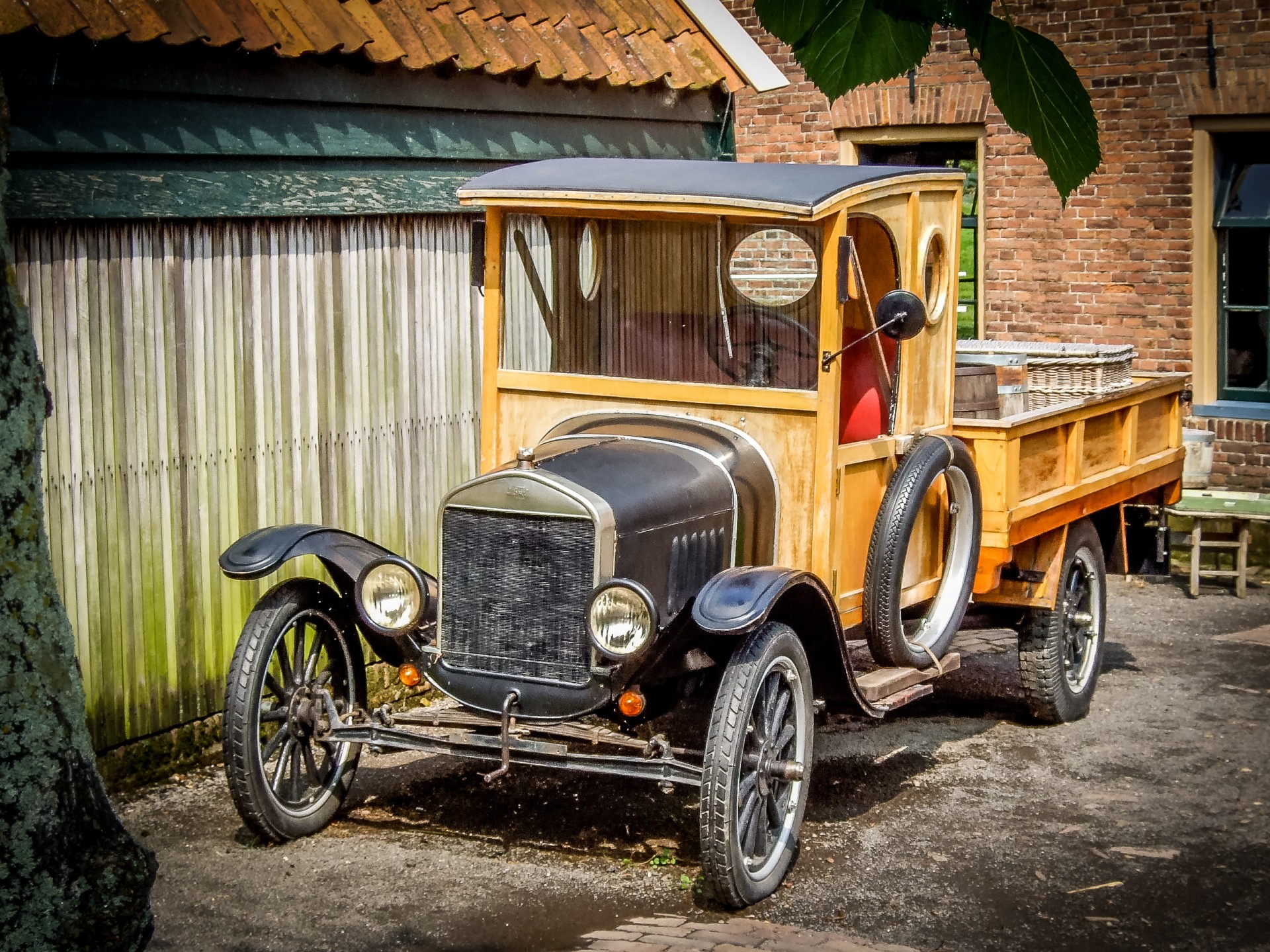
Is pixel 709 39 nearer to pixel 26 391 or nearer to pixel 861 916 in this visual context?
pixel 861 916

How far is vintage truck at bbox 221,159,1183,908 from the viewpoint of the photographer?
16.7ft

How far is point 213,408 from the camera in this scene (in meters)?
6.34

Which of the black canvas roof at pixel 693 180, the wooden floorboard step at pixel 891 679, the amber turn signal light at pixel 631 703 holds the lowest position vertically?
the wooden floorboard step at pixel 891 679

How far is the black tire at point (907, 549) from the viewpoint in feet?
18.6

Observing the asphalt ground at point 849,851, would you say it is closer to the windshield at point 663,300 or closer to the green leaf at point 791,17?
the windshield at point 663,300

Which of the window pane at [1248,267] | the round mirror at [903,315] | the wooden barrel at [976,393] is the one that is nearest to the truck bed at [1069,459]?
the wooden barrel at [976,393]

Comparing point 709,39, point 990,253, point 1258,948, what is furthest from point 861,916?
point 990,253

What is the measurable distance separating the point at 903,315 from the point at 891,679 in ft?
4.50

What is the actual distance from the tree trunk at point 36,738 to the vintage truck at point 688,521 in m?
1.71

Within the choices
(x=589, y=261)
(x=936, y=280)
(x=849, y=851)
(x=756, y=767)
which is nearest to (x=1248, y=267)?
(x=936, y=280)

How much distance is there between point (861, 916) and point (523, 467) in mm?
1750

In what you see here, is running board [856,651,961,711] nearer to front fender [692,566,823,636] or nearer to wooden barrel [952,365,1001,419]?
front fender [692,566,823,636]

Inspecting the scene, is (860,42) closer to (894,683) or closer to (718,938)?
(718,938)

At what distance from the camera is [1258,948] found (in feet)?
15.5
